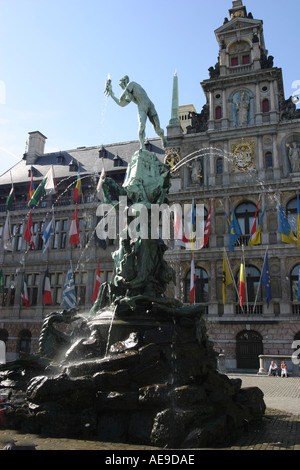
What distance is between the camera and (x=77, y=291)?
36.3 metres

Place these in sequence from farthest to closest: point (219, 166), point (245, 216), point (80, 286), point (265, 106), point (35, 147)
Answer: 1. point (35, 147)
2. point (80, 286)
3. point (219, 166)
4. point (265, 106)
5. point (245, 216)

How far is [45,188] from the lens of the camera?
31484 millimetres

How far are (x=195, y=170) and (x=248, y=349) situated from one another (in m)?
14.7

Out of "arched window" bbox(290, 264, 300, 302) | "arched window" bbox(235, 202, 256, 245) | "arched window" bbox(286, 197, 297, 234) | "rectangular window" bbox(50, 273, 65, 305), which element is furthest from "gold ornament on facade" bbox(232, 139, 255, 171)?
"rectangular window" bbox(50, 273, 65, 305)

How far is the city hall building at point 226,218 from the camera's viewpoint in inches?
1174

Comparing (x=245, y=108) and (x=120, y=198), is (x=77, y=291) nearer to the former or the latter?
(x=245, y=108)

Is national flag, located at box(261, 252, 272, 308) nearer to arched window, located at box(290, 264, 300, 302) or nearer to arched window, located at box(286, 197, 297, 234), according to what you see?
arched window, located at box(290, 264, 300, 302)

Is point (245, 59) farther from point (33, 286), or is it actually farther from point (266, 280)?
point (33, 286)

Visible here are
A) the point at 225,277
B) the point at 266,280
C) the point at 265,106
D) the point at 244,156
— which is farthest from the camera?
the point at 265,106

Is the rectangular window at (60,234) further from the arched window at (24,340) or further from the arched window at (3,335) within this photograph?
the arched window at (3,335)

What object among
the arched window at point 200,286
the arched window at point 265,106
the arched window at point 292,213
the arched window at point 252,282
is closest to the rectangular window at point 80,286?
the arched window at point 200,286

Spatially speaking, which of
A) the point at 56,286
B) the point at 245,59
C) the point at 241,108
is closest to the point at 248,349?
the point at 56,286
